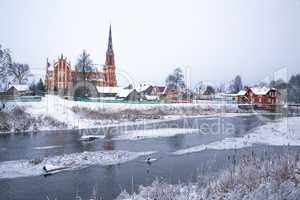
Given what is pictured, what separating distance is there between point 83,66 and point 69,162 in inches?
2096

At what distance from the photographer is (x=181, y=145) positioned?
23734mm

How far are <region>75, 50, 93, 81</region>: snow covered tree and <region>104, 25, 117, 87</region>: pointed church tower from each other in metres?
27.8

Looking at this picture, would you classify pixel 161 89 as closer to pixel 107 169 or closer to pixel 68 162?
pixel 68 162

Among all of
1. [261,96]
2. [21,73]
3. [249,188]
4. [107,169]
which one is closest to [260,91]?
[261,96]

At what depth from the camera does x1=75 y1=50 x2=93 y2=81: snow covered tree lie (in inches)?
2692

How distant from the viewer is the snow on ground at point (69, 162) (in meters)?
15.8

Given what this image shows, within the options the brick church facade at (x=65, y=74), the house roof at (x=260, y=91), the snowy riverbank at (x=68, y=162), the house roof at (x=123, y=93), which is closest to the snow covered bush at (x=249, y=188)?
the snowy riverbank at (x=68, y=162)

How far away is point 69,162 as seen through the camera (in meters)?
17.4

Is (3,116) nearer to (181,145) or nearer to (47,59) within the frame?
(181,145)

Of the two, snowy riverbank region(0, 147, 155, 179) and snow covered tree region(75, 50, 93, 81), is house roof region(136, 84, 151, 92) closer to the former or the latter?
snow covered tree region(75, 50, 93, 81)

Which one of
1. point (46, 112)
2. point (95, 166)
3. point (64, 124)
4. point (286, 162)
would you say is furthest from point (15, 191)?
point (46, 112)

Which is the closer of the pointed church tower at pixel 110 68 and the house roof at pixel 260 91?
the house roof at pixel 260 91

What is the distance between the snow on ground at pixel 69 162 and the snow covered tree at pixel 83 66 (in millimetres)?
50739

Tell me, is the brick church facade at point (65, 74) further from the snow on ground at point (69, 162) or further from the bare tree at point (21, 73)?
the snow on ground at point (69, 162)
